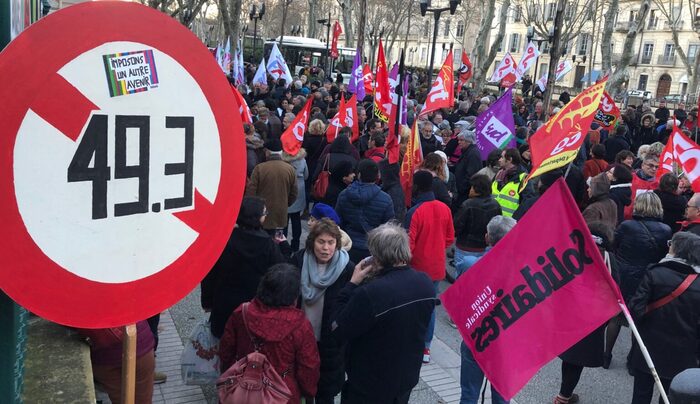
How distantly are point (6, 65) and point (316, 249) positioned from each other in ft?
9.02

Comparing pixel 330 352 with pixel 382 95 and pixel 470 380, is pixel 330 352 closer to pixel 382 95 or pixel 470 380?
pixel 470 380

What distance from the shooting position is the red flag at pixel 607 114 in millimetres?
12828

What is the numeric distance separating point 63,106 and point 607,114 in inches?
522

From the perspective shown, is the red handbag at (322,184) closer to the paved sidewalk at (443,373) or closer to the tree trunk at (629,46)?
the paved sidewalk at (443,373)

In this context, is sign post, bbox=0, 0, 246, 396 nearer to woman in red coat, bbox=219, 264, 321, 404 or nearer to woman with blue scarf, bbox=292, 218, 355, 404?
woman in red coat, bbox=219, 264, 321, 404

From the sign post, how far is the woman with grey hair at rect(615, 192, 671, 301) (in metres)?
4.90

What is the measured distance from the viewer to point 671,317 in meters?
4.28

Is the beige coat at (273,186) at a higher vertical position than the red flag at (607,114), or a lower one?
lower

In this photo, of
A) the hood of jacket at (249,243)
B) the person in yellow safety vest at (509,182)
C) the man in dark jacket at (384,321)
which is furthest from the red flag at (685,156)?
the hood of jacket at (249,243)

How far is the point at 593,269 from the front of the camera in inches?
102

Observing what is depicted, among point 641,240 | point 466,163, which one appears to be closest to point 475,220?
point 641,240

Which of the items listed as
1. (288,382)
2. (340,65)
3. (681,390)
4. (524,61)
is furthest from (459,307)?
(340,65)

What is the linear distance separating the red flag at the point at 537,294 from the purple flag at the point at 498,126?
6.16 metres

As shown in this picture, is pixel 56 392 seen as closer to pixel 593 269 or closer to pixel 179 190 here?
pixel 179 190
